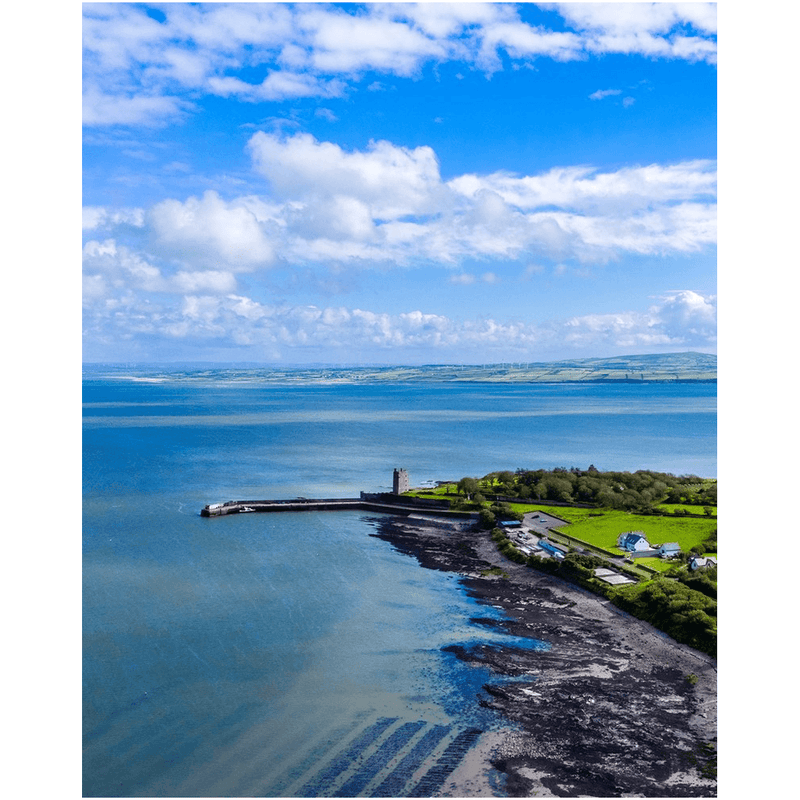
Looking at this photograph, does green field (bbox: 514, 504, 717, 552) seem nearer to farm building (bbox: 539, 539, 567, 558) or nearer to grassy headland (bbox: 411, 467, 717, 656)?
grassy headland (bbox: 411, 467, 717, 656)

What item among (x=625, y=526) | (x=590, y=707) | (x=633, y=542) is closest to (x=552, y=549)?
(x=633, y=542)

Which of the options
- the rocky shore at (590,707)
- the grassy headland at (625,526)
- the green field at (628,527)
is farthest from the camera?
the green field at (628,527)

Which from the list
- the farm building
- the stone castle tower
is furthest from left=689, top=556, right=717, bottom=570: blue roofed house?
the stone castle tower

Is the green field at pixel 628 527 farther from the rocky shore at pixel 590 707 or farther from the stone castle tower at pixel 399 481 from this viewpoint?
the stone castle tower at pixel 399 481

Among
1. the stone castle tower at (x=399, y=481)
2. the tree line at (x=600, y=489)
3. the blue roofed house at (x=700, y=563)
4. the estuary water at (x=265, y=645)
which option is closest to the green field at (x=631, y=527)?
the tree line at (x=600, y=489)

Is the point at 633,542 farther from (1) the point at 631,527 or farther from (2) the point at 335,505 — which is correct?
(2) the point at 335,505

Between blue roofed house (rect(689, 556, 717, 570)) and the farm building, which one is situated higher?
blue roofed house (rect(689, 556, 717, 570))

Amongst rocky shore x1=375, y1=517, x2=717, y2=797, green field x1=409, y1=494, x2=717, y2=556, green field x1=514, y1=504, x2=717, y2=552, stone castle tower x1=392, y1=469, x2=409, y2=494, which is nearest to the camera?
rocky shore x1=375, y1=517, x2=717, y2=797
